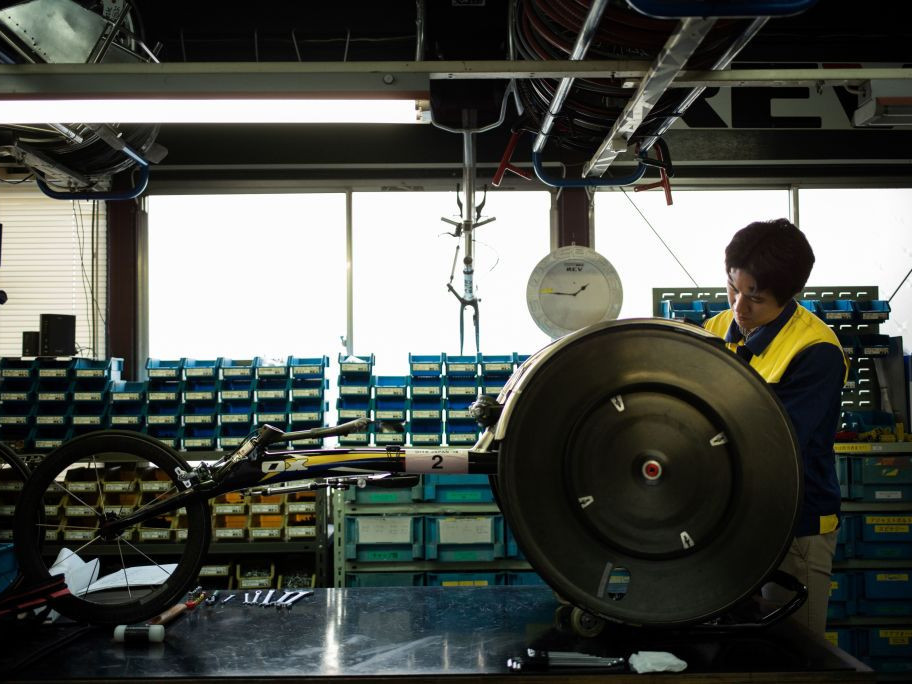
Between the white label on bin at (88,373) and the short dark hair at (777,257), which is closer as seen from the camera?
the short dark hair at (777,257)

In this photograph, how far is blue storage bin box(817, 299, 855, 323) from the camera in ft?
12.1

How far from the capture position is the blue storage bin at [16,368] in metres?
3.58

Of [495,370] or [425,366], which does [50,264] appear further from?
[495,370]

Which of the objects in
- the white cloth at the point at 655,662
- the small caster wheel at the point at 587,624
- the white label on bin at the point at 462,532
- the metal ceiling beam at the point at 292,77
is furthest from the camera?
the white label on bin at the point at 462,532

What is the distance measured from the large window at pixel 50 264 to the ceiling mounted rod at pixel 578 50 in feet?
9.92

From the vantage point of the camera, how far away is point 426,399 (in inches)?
139

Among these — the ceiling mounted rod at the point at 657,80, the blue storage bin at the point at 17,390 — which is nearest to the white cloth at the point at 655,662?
the ceiling mounted rod at the point at 657,80

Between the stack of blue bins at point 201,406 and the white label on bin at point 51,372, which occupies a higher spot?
the white label on bin at point 51,372

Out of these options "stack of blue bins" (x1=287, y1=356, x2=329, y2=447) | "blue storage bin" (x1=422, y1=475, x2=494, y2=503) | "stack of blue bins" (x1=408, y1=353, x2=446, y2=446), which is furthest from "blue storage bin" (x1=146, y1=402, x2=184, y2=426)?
"blue storage bin" (x1=422, y1=475, x2=494, y2=503)

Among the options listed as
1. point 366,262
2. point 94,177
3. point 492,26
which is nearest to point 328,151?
point 366,262

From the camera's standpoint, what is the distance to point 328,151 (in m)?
4.21

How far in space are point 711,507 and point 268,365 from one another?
8.66 ft

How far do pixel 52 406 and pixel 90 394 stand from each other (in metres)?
0.20

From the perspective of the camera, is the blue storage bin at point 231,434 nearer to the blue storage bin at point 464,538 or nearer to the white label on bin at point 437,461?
the blue storage bin at point 464,538
